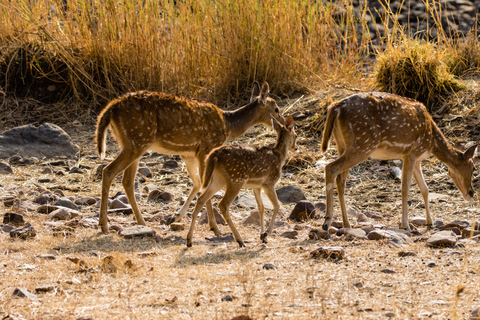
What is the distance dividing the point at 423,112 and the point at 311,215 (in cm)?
178

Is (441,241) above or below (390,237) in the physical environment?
above

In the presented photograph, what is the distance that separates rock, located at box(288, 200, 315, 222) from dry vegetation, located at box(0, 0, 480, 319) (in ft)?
0.80

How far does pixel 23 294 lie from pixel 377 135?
4.06 metres

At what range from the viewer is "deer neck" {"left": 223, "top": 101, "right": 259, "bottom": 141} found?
7765 mm

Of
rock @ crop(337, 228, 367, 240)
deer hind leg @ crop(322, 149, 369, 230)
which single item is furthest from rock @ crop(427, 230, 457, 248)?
deer hind leg @ crop(322, 149, 369, 230)

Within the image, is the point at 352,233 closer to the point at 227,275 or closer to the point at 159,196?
the point at 227,275

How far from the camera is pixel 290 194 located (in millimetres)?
8086

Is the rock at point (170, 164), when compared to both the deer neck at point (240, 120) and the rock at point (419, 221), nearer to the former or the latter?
the deer neck at point (240, 120)

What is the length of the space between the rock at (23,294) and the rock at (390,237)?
10.6 feet

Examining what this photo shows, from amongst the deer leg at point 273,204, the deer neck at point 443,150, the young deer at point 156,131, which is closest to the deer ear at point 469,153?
the deer neck at point 443,150

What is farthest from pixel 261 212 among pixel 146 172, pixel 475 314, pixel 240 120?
pixel 146 172

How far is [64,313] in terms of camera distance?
12.3 ft

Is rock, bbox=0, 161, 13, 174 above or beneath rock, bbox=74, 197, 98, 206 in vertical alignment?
beneath

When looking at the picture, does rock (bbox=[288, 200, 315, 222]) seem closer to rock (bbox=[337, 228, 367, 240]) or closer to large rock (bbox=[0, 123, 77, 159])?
rock (bbox=[337, 228, 367, 240])
